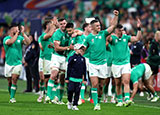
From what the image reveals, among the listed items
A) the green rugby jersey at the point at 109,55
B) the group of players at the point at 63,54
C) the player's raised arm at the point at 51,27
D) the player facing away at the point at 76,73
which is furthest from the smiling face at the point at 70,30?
the green rugby jersey at the point at 109,55

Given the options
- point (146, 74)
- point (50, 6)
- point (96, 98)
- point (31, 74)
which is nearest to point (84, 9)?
point (50, 6)

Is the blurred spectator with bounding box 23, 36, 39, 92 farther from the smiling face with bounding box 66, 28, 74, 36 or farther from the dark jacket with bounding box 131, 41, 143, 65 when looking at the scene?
the smiling face with bounding box 66, 28, 74, 36

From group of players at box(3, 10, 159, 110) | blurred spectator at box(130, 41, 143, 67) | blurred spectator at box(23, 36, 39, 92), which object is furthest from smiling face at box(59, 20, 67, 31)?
blurred spectator at box(23, 36, 39, 92)

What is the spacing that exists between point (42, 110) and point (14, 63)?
2.90 meters

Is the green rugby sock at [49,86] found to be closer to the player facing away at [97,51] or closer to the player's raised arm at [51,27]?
the player's raised arm at [51,27]

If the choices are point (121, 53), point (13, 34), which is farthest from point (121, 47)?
point (13, 34)

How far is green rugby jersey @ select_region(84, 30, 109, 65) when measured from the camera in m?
14.9

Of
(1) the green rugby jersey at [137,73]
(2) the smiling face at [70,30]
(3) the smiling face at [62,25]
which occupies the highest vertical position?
(3) the smiling face at [62,25]

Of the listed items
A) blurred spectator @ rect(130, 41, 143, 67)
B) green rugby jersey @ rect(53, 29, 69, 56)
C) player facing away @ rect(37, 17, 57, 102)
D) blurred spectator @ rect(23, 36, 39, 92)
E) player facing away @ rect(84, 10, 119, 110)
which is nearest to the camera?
player facing away @ rect(84, 10, 119, 110)

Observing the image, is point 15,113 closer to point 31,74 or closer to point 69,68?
point 69,68

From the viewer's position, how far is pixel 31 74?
22859 mm

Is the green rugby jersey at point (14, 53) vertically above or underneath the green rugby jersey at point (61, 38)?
underneath

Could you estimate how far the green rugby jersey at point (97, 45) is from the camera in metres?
14.9

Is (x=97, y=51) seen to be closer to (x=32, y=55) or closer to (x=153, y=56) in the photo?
(x=153, y=56)
